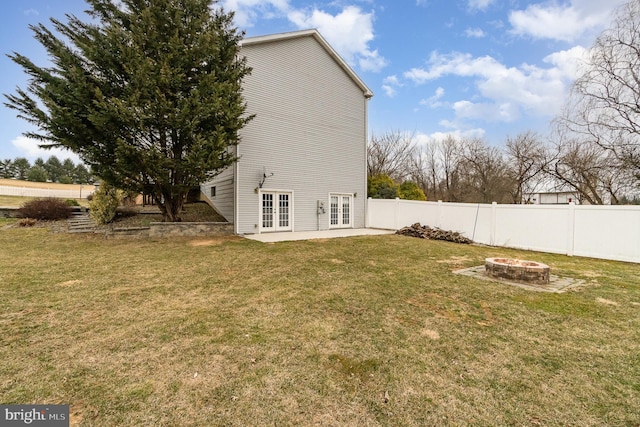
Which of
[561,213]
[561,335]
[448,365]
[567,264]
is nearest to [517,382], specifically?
[448,365]

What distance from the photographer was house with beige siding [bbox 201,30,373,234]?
40.0 ft

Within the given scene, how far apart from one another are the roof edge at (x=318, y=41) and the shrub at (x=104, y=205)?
823cm

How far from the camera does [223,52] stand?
1027cm

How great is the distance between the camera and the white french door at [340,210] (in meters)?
14.8

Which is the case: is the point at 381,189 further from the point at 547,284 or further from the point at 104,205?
the point at 104,205

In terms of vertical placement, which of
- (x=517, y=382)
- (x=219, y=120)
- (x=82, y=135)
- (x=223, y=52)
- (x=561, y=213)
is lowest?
(x=517, y=382)

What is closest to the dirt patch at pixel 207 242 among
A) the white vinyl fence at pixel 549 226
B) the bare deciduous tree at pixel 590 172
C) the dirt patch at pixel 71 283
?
the dirt patch at pixel 71 283

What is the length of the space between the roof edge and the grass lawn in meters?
10.3

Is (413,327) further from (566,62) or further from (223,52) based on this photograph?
(566,62)

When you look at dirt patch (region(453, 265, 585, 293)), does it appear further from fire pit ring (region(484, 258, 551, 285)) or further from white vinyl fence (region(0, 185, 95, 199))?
white vinyl fence (region(0, 185, 95, 199))

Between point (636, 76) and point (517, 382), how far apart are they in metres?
14.1

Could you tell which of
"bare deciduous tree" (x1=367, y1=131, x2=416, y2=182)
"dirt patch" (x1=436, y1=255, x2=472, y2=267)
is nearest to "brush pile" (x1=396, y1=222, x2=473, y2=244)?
"dirt patch" (x1=436, y1=255, x2=472, y2=267)

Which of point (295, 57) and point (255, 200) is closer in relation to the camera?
point (255, 200)

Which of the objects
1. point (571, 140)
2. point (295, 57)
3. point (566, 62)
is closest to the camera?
point (566, 62)
